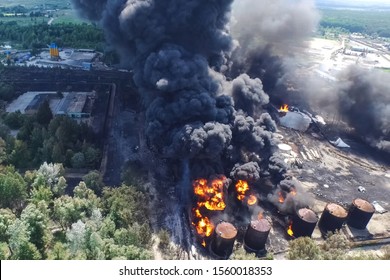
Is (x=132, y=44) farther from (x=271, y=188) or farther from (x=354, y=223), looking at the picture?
(x=354, y=223)

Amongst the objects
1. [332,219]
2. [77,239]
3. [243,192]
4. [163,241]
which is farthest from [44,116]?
[332,219]

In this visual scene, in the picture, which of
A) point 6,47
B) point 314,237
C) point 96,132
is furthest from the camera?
point 6,47

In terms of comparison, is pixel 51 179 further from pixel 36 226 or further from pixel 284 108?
pixel 284 108

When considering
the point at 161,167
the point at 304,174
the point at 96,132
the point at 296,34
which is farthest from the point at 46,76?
the point at 304,174

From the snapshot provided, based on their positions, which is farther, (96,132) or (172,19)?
A: (96,132)

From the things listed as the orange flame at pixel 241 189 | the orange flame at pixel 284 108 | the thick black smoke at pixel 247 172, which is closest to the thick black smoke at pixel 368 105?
the orange flame at pixel 284 108

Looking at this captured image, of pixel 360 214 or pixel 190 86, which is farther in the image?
pixel 190 86
